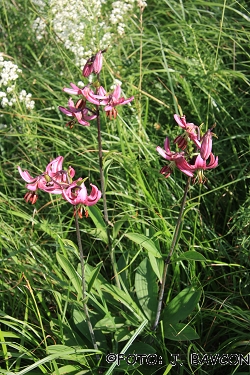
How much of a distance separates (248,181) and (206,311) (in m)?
0.77

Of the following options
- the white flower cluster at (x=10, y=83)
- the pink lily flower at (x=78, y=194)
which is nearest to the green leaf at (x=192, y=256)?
the pink lily flower at (x=78, y=194)

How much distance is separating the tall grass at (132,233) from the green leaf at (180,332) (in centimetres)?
3

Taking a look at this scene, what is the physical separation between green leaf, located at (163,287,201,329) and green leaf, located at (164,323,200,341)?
2 cm

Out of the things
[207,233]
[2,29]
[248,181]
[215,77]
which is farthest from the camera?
[2,29]

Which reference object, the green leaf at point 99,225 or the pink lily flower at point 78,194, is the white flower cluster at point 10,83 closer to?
the green leaf at point 99,225

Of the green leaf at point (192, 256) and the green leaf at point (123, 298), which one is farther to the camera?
the green leaf at point (123, 298)

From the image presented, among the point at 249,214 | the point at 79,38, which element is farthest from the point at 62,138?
the point at 249,214

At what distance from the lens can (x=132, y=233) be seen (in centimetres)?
175

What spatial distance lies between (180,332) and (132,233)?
410mm

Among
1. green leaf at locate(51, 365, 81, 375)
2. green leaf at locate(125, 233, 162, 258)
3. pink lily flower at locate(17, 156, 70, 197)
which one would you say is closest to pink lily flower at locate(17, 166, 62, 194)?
pink lily flower at locate(17, 156, 70, 197)

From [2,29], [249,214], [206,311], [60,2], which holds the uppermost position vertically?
[60,2]

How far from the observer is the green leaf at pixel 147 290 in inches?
77.3

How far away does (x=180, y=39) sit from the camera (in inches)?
116

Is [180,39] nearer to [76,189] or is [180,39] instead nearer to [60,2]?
[60,2]
